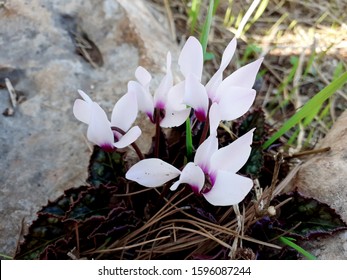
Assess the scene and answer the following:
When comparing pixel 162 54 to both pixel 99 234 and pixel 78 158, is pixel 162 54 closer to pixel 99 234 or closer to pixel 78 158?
pixel 78 158

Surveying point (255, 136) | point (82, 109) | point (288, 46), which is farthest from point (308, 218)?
point (288, 46)

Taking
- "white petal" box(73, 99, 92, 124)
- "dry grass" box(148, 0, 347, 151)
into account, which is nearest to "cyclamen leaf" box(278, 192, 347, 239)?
"white petal" box(73, 99, 92, 124)

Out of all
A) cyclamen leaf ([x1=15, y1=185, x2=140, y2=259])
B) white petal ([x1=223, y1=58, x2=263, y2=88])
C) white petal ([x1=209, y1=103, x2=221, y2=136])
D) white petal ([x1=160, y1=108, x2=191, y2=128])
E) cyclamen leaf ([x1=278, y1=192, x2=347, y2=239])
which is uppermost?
white petal ([x1=223, y1=58, x2=263, y2=88])

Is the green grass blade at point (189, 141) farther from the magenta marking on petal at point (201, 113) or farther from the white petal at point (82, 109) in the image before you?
the white petal at point (82, 109)

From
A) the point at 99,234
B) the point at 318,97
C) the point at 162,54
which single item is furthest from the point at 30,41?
the point at 318,97

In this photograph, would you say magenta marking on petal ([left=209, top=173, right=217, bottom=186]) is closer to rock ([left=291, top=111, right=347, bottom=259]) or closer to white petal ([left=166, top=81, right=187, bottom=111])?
white petal ([left=166, top=81, right=187, bottom=111])
